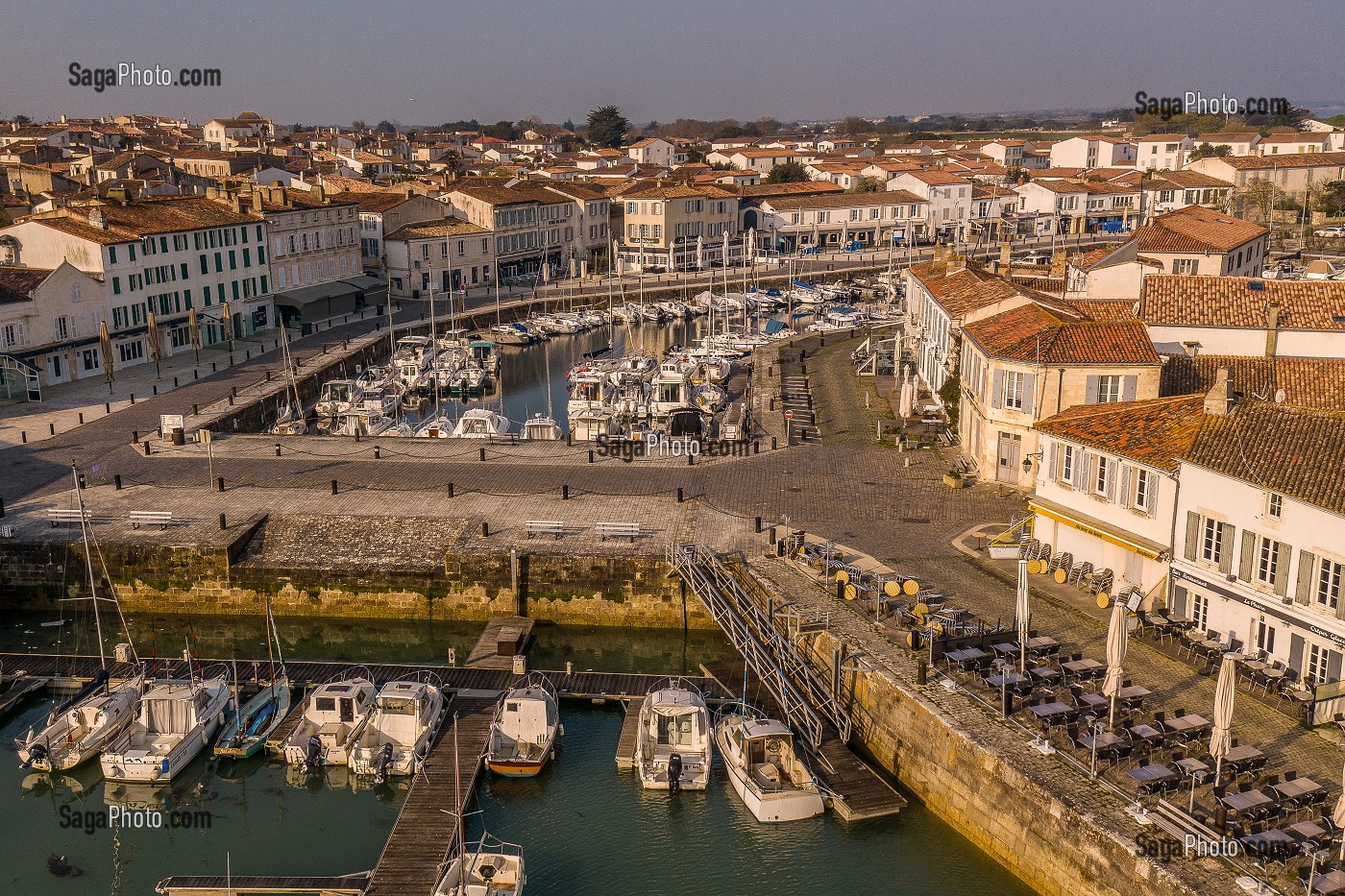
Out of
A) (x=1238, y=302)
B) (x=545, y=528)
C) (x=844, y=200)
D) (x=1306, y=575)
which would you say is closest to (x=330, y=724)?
(x=545, y=528)

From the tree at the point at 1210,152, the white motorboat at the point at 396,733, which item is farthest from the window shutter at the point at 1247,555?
the tree at the point at 1210,152

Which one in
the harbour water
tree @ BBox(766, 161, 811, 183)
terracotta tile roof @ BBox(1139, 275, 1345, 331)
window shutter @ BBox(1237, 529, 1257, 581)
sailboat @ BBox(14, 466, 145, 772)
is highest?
tree @ BBox(766, 161, 811, 183)

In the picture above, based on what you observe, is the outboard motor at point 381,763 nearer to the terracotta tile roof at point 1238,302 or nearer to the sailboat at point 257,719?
the sailboat at point 257,719

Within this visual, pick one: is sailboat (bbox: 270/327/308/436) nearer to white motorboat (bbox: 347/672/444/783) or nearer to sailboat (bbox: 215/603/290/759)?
sailboat (bbox: 215/603/290/759)

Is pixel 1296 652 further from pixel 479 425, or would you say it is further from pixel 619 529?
pixel 479 425

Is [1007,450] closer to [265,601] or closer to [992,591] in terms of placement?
[992,591]

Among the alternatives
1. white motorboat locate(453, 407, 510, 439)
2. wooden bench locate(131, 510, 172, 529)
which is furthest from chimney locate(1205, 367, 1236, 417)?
wooden bench locate(131, 510, 172, 529)
